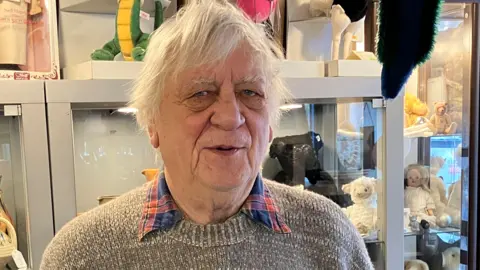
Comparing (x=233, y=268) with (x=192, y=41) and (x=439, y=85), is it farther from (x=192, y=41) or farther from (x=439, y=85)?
(x=439, y=85)

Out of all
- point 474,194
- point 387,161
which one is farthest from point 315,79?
point 474,194

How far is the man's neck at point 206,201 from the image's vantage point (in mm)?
938

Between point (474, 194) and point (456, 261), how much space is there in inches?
11.7

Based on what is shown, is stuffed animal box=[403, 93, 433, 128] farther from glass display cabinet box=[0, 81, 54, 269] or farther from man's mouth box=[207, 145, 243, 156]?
glass display cabinet box=[0, 81, 54, 269]

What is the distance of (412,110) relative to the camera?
1.88 meters

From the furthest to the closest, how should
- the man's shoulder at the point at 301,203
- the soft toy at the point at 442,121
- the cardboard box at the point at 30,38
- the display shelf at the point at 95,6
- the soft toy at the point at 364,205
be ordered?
the soft toy at the point at 442,121 < the soft toy at the point at 364,205 < the display shelf at the point at 95,6 < the cardboard box at the point at 30,38 < the man's shoulder at the point at 301,203

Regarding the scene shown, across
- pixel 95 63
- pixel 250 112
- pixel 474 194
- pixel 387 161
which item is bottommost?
pixel 474 194

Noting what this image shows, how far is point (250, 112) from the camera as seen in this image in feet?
3.07

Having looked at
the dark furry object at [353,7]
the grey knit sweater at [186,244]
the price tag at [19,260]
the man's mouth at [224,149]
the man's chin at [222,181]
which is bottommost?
the price tag at [19,260]

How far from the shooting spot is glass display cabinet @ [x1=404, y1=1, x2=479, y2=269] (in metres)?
1.93

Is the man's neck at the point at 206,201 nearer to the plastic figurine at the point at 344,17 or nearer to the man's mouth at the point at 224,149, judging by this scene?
the man's mouth at the point at 224,149

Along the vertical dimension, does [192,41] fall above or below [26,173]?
above

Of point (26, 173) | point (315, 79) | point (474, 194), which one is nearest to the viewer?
point (26, 173)

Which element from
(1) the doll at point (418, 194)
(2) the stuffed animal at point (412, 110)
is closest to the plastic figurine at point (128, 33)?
(2) the stuffed animal at point (412, 110)
